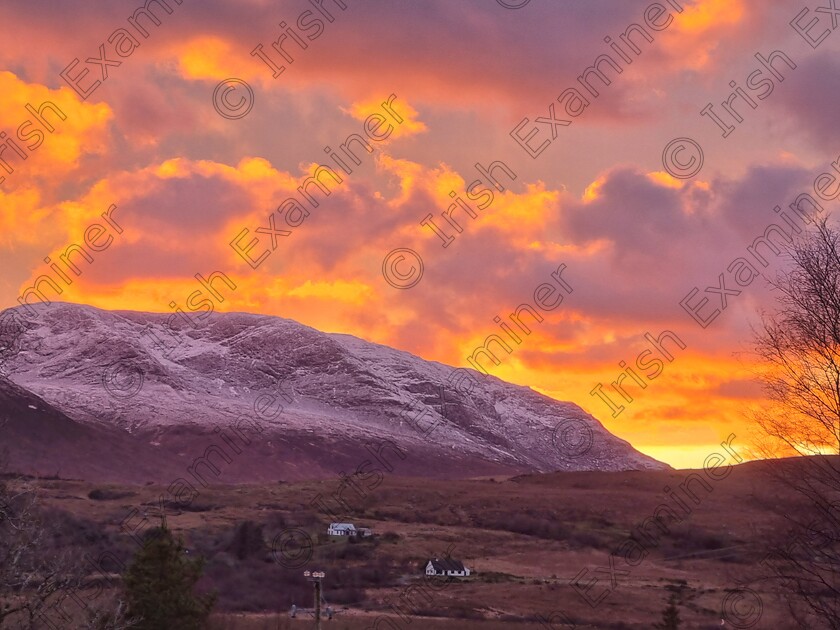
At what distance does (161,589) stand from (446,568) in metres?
44.7

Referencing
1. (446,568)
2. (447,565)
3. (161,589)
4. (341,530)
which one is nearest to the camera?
(161,589)

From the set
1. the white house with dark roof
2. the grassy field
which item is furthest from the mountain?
the white house with dark roof

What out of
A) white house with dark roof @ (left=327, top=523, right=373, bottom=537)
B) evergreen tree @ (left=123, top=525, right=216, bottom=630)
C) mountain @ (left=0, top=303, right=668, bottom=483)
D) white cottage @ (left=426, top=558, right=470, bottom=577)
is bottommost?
evergreen tree @ (left=123, top=525, right=216, bottom=630)

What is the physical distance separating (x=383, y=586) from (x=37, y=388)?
122 m

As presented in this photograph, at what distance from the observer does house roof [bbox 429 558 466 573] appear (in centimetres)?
7138

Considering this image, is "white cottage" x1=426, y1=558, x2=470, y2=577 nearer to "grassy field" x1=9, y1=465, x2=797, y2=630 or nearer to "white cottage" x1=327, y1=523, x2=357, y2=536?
"grassy field" x1=9, y1=465, x2=797, y2=630

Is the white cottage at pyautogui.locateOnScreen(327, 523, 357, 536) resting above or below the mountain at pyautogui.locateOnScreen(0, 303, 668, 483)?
below

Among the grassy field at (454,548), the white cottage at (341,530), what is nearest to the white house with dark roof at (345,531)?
the white cottage at (341,530)

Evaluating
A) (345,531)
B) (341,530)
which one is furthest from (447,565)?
(341,530)

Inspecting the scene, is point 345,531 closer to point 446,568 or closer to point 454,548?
point 454,548

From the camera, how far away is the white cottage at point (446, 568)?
232ft

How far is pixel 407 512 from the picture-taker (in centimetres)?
10250

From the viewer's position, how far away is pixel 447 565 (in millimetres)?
71688

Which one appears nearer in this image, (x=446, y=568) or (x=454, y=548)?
(x=446, y=568)
